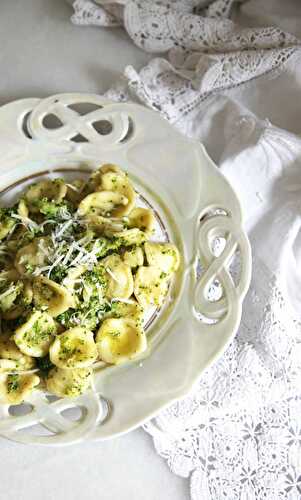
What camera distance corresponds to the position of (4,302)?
3.00 ft

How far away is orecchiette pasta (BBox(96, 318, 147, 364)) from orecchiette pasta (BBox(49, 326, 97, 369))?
25mm

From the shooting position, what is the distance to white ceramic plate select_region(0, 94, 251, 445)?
946 millimetres

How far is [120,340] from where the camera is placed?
92 centimetres

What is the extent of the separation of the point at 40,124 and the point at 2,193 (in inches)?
5.3

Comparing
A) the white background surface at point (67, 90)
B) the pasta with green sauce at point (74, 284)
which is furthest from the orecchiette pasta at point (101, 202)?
the white background surface at point (67, 90)

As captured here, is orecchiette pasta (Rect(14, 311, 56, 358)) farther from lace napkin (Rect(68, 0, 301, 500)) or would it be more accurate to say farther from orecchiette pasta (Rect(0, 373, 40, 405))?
lace napkin (Rect(68, 0, 301, 500))

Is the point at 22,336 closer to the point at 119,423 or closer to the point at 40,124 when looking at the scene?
the point at 119,423

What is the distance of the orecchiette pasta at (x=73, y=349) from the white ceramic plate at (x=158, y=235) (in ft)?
0.22

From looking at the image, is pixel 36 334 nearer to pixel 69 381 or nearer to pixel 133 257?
pixel 69 381

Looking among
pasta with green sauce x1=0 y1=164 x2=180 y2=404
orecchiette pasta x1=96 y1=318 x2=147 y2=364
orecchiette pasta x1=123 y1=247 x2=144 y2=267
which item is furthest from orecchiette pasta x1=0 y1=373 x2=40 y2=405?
orecchiette pasta x1=123 y1=247 x2=144 y2=267

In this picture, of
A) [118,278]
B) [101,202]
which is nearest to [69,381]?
[118,278]

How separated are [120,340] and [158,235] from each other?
0.19 meters

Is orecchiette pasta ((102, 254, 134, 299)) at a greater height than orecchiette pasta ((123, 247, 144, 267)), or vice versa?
orecchiette pasta ((123, 247, 144, 267))

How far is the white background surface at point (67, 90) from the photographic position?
3.41ft
